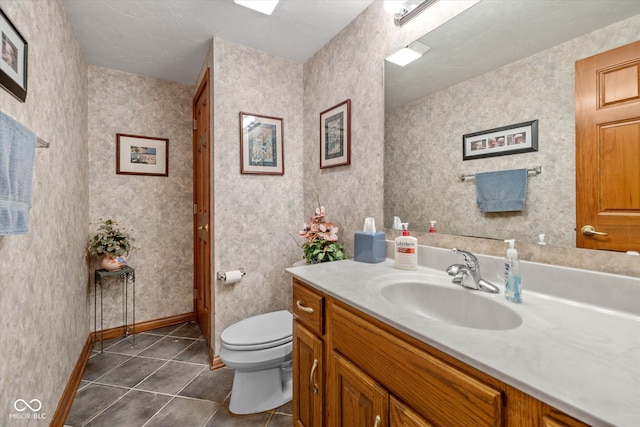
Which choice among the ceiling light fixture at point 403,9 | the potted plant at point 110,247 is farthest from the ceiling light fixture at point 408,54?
the potted plant at point 110,247

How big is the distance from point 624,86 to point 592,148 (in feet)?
0.58

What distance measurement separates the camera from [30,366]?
3.78 feet

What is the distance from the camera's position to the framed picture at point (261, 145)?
2.12 m

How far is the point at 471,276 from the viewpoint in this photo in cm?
101

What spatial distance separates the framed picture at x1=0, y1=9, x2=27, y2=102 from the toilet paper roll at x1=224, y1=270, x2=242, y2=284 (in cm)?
138

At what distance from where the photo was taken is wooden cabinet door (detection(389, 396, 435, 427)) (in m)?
0.69

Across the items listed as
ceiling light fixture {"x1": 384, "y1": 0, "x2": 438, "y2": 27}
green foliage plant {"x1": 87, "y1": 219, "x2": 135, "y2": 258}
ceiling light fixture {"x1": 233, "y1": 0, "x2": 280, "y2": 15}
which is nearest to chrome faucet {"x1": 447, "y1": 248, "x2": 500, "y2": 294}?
ceiling light fixture {"x1": 384, "y1": 0, "x2": 438, "y2": 27}

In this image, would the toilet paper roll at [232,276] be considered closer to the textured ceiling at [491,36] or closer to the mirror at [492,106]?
the mirror at [492,106]

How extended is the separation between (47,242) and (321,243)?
143 centimetres

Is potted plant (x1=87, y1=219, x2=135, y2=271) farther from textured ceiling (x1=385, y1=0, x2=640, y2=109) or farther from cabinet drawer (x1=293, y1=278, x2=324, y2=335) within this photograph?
textured ceiling (x1=385, y1=0, x2=640, y2=109)

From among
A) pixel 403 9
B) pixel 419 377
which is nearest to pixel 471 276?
pixel 419 377

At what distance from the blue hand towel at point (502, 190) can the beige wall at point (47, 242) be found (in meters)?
1.79

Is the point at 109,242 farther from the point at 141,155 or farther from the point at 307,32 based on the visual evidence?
the point at 307,32

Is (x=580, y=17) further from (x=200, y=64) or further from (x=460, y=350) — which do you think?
(x=200, y=64)
